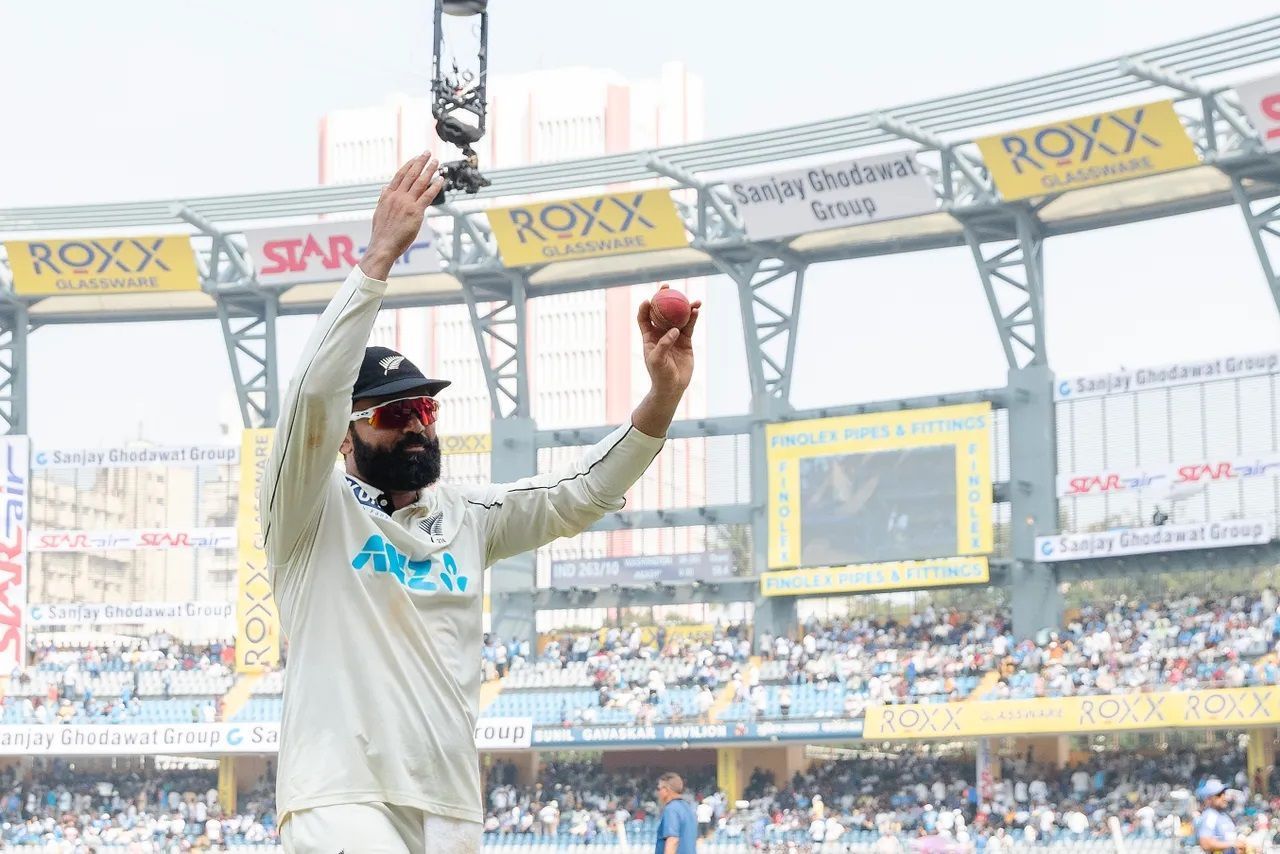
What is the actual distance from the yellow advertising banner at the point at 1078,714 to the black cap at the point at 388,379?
30.3 m

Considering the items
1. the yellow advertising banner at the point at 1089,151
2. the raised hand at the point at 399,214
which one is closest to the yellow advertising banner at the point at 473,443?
the yellow advertising banner at the point at 1089,151

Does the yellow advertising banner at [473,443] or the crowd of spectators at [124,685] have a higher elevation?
the yellow advertising banner at [473,443]

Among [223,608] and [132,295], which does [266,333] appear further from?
[223,608]

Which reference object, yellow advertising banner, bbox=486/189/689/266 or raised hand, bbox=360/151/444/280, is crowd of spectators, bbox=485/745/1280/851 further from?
raised hand, bbox=360/151/444/280

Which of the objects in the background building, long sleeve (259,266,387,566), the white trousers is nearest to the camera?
long sleeve (259,266,387,566)

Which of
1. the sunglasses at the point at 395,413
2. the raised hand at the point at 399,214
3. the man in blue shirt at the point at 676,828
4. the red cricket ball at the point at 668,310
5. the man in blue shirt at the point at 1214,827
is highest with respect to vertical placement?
the raised hand at the point at 399,214

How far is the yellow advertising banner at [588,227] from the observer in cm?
3894

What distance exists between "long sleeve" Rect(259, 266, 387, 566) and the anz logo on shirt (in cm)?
18

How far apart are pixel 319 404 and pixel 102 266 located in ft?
133

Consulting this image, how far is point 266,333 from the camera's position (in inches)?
1705

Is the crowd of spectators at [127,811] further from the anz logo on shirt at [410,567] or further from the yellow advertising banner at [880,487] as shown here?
the anz logo on shirt at [410,567]

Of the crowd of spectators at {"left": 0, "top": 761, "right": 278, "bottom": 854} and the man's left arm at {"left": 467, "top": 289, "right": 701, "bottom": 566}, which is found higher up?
the man's left arm at {"left": 467, "top": 289, "right": 701, "bottom": 566}

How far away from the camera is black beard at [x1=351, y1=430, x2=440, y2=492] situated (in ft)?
15.1

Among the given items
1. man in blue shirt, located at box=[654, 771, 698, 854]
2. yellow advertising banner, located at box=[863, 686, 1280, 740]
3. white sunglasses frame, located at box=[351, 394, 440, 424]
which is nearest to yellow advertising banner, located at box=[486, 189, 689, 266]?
yellow advertising banner, located at box=[863, 686, 1280, 740]
